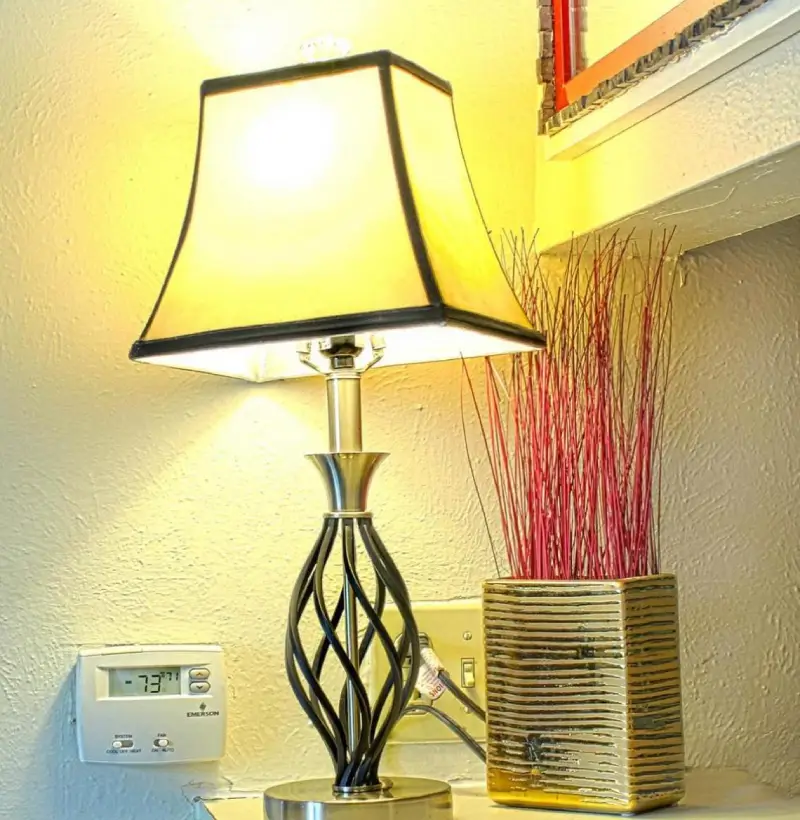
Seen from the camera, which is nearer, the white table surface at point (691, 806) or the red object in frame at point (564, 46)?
the white table surface at point (691, 806)

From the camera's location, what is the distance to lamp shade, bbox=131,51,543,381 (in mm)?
851

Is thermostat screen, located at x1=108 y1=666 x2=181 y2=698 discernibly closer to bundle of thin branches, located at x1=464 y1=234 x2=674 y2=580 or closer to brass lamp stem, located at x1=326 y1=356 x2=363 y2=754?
brass lamp stem, located at x1=326 y1=356 x2=363 y2=754

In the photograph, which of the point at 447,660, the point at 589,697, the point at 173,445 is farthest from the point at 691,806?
the point at 173,445

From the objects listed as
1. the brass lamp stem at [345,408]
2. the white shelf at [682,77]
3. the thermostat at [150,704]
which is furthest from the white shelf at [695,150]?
the thermostat at [150,704]

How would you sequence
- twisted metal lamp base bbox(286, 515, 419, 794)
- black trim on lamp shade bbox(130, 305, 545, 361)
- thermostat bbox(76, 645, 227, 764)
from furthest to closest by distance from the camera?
thermostat bbox(76, 645, 227, 764), twisted metal lamp base bbox(286, 515, 419, 794), black trim on lamp shade bbox(130, 305, 545, 361)

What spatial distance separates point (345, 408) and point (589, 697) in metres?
0.30

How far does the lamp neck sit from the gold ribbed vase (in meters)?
0.18

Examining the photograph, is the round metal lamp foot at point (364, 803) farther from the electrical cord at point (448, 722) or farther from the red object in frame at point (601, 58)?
the red object in frame at point (601, 58)

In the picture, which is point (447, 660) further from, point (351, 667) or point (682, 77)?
point (682, 77)

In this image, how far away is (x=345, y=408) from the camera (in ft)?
3.23

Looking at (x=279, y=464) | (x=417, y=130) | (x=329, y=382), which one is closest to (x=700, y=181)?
(x=417, y=130)

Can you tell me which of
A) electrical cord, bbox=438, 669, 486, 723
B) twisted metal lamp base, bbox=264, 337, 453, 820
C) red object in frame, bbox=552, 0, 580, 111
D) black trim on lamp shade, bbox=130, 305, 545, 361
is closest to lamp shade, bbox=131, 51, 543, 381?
black trim on lamp shade, bbox=130, 305, 545, 361

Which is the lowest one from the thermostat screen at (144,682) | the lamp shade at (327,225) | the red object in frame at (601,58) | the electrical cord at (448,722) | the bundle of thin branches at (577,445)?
the electrical cord at (448,722)

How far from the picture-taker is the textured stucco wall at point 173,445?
108 cm
